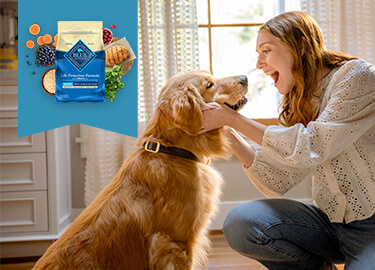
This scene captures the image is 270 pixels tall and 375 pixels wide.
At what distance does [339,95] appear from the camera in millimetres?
1393

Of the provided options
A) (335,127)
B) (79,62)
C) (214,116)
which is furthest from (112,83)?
(335,127)

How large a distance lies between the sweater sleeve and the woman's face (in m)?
0.19

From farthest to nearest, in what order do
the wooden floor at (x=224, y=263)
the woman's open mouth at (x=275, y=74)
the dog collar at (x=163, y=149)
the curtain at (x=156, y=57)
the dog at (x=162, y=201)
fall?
the curtain at (x=156, y=57) → the wooden floor at (x=224, y=263) → the woman's open mouth at (x=275, y=74) → the dog collar at (x=163, y=149) → the dog at (x=162, y=201)

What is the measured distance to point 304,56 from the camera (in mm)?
1530

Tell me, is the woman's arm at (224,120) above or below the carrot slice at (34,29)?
below

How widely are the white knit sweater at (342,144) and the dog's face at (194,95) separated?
194 mm

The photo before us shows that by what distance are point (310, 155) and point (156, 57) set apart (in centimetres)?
164

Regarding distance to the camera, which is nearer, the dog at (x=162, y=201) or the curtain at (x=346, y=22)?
the dog at (x=162, y=201)

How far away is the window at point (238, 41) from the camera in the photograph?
3.10 meters

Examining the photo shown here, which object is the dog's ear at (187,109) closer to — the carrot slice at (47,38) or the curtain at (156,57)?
the carrot slice at (47,38)

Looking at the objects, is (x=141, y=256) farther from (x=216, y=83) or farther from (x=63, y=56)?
(x=63, y=56)

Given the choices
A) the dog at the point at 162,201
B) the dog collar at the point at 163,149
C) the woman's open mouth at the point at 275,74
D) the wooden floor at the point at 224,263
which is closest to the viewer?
the dog at the point at 162,201

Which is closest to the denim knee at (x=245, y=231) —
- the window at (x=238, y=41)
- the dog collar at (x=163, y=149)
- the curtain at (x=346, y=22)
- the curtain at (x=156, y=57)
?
the dog collar at (x=163, y=149)

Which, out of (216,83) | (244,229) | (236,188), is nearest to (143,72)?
(236,188)
